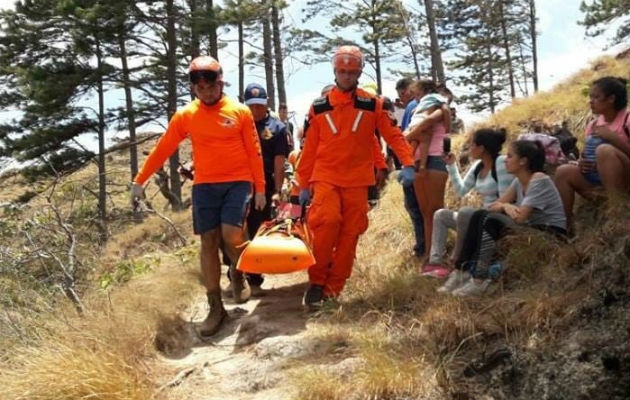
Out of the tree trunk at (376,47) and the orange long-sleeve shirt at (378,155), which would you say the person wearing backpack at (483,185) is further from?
the tree trunk at (376,47)

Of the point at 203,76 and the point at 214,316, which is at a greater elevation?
the point at 203,76

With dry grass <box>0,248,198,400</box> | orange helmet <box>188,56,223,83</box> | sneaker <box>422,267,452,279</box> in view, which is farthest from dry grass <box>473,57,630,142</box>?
dry grass <box>0,248,198,400</box>

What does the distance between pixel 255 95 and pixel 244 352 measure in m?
2.53

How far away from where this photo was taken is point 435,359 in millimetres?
3547

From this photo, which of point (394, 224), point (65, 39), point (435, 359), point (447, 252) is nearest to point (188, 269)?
point (394, 224)

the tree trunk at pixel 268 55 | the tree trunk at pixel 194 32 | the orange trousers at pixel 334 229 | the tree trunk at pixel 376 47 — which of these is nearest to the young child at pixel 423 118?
the orange trousers at pixel 334 229

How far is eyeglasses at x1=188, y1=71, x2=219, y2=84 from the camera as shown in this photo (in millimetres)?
4852

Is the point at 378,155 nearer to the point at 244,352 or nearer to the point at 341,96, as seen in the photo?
the point at 341,96

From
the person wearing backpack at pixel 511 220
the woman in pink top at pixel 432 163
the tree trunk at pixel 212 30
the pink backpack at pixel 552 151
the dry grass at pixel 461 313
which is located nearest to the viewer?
the dry grass at pixel 461 313

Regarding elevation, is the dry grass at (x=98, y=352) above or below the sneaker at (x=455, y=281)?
below

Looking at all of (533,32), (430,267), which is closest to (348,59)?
(430,267)

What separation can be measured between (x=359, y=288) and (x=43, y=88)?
589 inches

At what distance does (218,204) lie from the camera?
505 centimetres

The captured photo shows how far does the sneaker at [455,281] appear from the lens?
4.55 meters
